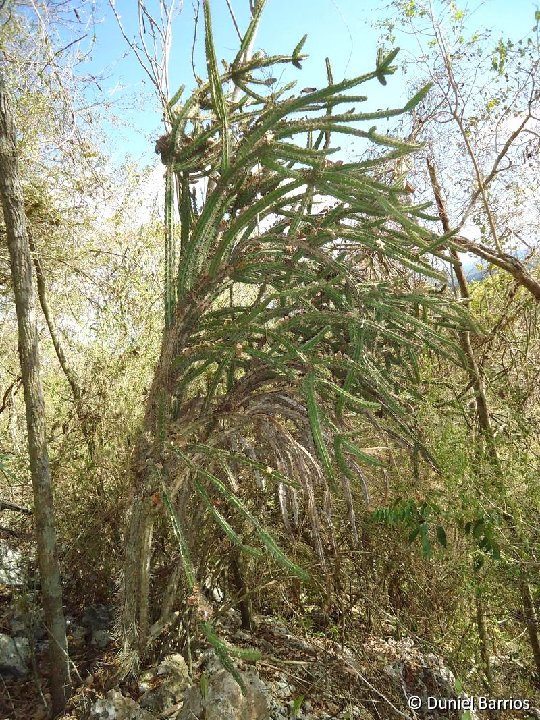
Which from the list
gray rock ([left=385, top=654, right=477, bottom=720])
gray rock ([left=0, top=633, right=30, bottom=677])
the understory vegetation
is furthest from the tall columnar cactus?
gray rock ([left=385, top=654, right=477, bottom=720])

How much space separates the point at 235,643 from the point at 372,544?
2.95ft

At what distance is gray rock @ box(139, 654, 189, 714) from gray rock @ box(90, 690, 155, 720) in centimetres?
7

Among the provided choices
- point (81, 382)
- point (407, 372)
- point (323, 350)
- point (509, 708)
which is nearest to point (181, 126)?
point (323, 350)

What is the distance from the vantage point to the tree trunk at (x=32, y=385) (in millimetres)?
2047

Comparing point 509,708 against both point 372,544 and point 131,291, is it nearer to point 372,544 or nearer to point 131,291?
point 372,544

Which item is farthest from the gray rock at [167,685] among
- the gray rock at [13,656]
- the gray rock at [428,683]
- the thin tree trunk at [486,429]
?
the thin tree trunk at [486,429]

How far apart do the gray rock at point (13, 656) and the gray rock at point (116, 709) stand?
2.38 ft

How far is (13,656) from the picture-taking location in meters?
2.54

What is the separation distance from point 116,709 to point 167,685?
265 millimetres

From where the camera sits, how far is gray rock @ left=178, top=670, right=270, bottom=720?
6.72 ft

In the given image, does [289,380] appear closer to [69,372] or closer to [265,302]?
[265,302]

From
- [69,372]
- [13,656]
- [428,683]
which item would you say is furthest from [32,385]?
[428,683]

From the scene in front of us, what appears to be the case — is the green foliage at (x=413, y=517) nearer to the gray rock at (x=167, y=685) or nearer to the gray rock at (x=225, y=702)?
the gray rock at (x=225, y=702)

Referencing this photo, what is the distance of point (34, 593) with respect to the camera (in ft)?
8.52
